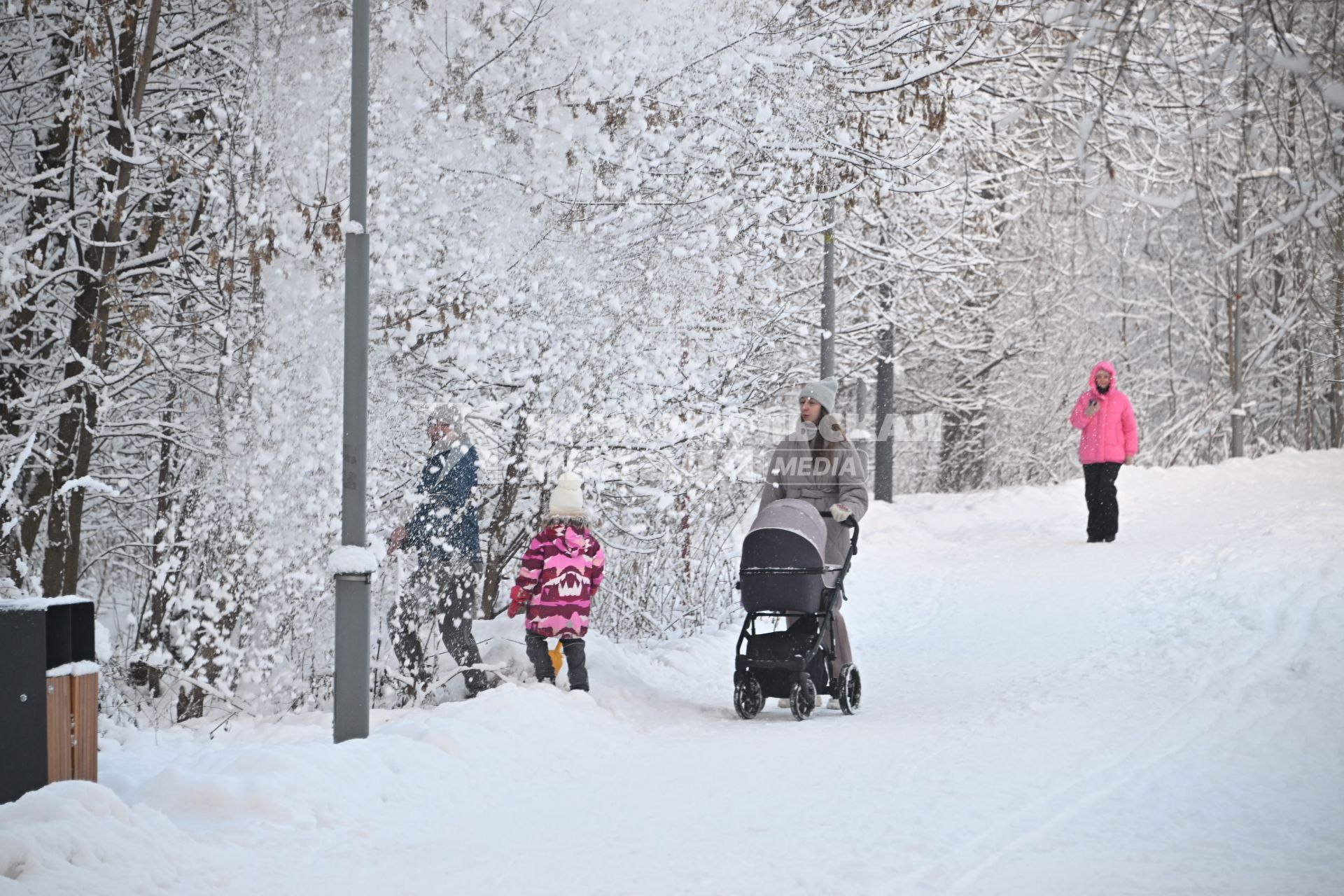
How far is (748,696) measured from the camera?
8.42 meters

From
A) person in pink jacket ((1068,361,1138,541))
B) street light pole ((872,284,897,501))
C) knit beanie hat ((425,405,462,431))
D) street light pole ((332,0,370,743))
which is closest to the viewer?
street light pole ((332,0,370,743))

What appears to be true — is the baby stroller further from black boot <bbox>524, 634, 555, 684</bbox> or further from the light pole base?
the light pole base

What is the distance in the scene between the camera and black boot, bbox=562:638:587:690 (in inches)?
340

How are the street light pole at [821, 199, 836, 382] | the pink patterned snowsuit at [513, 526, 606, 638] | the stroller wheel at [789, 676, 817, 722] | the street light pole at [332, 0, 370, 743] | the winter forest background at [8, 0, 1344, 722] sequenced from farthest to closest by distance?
the street light pole at [821, 199, 836, 382] → the winter forest background at [8, 0, 1344, 722] → the pink patterned snowsuit at [513, 526, 606, 638] → the stroller wheel at [789, 676, 817, 722] → the street light pole at [332, 0, 370, 743]

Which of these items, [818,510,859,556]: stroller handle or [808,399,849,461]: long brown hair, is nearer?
[818,510,859,556]: stroller handle

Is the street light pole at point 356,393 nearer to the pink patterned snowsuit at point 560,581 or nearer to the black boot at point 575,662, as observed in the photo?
the pink patterned snowsuit at point 560,581

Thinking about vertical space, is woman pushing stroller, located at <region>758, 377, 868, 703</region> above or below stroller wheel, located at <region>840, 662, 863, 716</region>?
above

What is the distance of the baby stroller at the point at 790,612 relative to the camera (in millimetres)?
8250

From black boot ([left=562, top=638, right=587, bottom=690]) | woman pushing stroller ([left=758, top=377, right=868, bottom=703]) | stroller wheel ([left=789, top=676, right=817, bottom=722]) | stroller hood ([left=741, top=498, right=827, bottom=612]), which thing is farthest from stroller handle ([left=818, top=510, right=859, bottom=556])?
black boot ([left=562, top=638, right=587, bottom=690])

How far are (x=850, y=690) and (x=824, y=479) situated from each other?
1429 millimetres

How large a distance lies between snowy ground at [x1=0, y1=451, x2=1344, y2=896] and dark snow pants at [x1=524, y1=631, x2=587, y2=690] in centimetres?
41

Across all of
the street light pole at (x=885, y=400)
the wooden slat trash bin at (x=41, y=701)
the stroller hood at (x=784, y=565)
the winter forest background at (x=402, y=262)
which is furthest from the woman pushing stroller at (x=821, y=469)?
the street light pole at (x=885, y=400)

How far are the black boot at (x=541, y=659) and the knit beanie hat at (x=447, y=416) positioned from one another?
1764 mm

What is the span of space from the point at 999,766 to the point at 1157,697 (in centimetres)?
200
